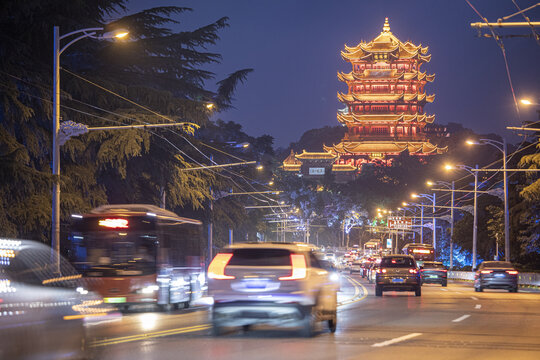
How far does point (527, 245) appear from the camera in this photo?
55594 millimetres

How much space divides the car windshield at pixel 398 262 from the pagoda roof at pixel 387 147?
10929 centimetres

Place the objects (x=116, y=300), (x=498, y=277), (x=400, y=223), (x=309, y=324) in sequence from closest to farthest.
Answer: (x=309, y=324)
(x=116, y=300)
(x=498, y=277)
(x=400, y=223)

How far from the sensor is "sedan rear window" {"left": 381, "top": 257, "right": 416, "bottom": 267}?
32.7 metres

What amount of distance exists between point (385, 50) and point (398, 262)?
4729 inches

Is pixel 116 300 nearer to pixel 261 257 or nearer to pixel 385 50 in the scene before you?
pixel 261 257

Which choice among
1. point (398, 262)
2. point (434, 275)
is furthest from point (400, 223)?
point (398, 262)

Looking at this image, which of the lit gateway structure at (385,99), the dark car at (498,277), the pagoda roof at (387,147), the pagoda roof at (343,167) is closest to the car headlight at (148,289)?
the dark car at (498,277)

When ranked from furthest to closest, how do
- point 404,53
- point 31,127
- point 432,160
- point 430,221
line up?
1. point 404,53
2. point 432,160
3. point 430,221
4. point 31,127

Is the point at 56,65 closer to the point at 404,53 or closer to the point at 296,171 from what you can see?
the point at 404,53

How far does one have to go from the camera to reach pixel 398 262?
3288 centimetres

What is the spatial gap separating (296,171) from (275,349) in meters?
166

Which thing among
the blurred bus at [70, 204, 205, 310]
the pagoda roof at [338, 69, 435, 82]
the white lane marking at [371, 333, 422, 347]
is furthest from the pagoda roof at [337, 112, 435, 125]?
the white lane marking at [371, 333, 422, 347]

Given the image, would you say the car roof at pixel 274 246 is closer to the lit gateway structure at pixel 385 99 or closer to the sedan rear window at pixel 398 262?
the sedan rear window at pixel 398 262

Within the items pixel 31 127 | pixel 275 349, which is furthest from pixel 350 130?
pixel 275 349
